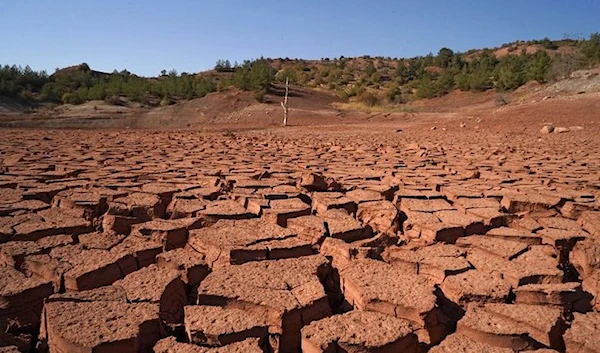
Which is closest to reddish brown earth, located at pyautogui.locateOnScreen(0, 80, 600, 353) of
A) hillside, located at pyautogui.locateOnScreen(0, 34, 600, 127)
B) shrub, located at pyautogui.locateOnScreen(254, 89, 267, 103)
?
hillside, located at pyautogui.locateOnScreen(0, 34, 600, 127)

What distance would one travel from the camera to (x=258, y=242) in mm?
2799

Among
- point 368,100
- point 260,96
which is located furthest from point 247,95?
point 368,100

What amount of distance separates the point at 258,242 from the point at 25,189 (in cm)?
269

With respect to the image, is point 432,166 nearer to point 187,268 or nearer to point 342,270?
point 342,270

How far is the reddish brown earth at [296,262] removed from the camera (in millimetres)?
1839

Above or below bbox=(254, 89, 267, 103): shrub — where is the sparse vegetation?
above

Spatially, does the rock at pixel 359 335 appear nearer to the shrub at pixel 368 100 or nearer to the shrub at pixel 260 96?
the shrub at pixel 260 96

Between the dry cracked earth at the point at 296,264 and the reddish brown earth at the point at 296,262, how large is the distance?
1 cm

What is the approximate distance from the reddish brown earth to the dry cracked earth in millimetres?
11

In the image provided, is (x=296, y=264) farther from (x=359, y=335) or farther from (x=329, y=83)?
(x=329, y=83)

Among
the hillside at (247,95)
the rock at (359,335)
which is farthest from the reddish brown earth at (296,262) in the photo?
the hillside at (247,95)

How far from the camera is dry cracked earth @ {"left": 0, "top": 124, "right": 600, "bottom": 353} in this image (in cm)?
183

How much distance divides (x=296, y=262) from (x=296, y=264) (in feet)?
0.10

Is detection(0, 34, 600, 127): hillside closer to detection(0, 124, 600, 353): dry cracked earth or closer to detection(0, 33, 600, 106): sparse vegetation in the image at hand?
detection(0, 33, 600, 106): sparse vegetation
